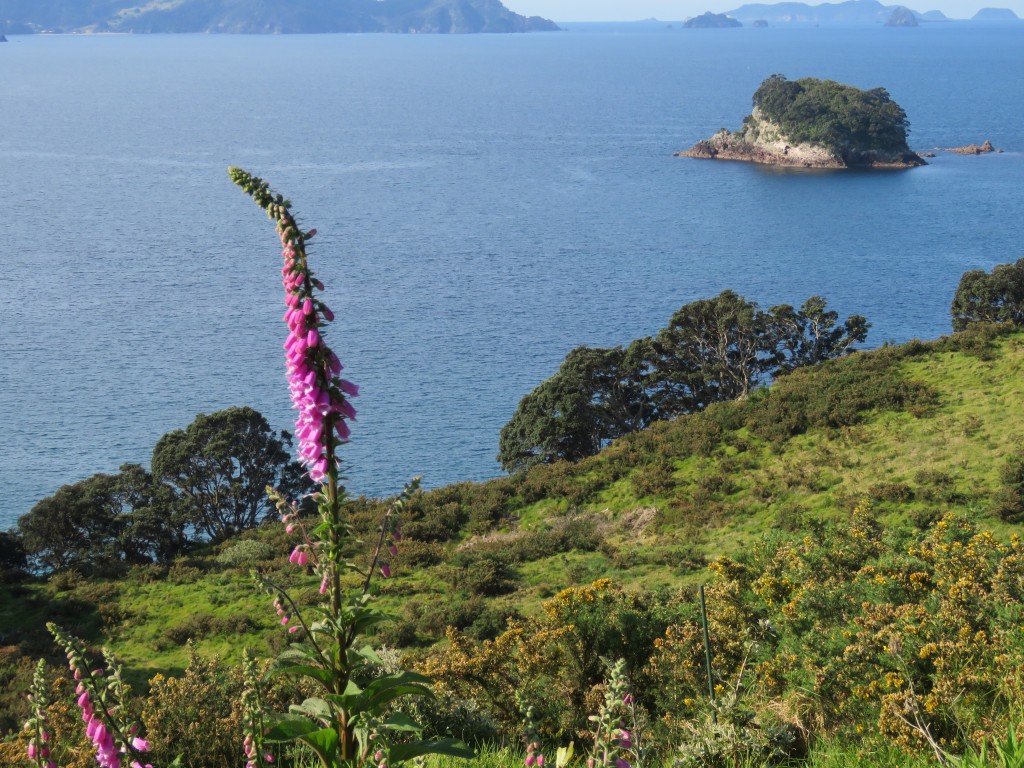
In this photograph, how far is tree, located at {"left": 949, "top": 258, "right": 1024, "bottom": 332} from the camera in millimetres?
52062

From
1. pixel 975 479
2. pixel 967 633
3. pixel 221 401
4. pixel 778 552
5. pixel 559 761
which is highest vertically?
pixel 559 761

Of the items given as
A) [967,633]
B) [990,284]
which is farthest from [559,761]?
[990,284]

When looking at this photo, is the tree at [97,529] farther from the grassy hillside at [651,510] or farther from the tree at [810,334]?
the tree at [810,334]

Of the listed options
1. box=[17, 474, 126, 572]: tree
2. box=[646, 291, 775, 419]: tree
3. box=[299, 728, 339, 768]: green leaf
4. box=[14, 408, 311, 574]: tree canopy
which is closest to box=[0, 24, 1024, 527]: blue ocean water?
box=[14, 408, 311, 574]: tree canopy

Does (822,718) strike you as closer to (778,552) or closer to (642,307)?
(778,552)

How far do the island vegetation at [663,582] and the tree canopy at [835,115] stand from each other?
100 m

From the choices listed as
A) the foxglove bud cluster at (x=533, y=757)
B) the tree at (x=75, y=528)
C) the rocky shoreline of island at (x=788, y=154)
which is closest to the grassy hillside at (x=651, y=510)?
the tree at (x=75, y=528)

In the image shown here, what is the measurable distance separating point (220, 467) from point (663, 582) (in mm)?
24917

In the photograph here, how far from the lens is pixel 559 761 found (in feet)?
16.8

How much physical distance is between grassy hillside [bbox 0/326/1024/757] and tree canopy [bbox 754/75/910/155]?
111m

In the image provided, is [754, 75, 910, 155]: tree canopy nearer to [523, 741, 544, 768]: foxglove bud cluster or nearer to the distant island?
the distant island

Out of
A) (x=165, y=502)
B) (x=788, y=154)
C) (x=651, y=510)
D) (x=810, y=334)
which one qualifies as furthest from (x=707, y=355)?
(x=788, y=154)

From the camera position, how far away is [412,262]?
323ft

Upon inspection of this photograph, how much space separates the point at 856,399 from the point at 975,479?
8889mm
